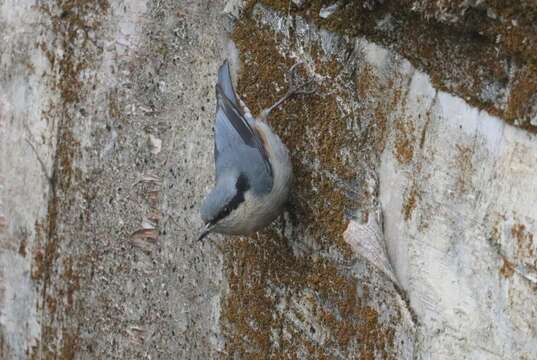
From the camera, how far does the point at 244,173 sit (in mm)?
3043

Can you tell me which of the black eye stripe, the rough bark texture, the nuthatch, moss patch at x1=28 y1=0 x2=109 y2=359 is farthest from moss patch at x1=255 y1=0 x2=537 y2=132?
moss patch at x1=28 y1=0 x2=109 y2=359

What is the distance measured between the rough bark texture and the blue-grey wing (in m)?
0.15

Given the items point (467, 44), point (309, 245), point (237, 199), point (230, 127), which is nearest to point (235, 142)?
point (230, 127)

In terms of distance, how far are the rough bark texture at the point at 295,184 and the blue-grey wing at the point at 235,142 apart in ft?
0.50

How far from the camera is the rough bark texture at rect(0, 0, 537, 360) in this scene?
2363 mm

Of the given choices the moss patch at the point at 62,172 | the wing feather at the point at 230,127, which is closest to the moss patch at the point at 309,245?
the wing feather at the point at 230,127

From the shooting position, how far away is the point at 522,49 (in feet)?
7.33

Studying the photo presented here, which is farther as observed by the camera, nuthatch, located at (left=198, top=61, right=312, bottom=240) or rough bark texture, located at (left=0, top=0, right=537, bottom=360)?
nuthatch, located at (left=198, top=61, right=312, bottom=240)

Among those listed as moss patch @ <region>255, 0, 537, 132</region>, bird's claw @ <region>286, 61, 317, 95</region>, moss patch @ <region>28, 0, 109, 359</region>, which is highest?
moss patch @ <region>255, 0, 537, 132</region>

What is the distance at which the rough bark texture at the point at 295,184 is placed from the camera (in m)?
2.36

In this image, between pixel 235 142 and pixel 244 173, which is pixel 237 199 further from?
pixel 235 142

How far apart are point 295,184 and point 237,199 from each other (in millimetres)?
246

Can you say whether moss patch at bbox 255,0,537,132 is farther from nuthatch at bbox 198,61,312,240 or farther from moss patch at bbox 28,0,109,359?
moss patch at bbox 28,0,109,359

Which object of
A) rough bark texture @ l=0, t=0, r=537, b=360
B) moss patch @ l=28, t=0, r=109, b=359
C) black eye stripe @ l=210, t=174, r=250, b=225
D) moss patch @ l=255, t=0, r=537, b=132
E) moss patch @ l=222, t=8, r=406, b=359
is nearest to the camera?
moss patch @ l=255, t=0, r=537, b=132
